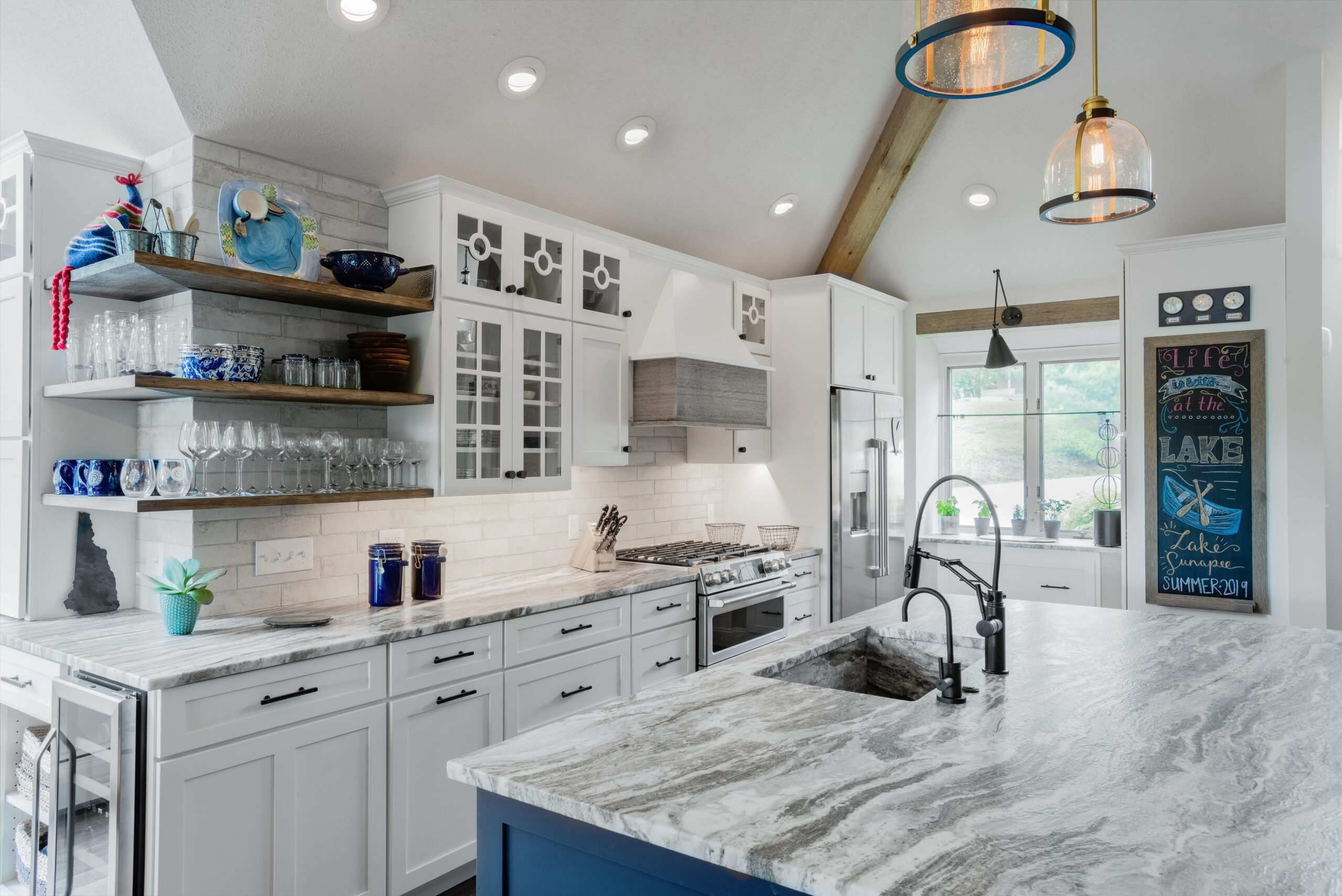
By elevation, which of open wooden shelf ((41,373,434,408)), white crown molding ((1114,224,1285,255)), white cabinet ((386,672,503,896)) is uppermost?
white crown molding ((1114,224,1285,255))

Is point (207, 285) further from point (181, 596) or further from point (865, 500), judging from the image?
point (865, 500)

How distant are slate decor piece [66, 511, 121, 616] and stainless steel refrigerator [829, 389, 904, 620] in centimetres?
350

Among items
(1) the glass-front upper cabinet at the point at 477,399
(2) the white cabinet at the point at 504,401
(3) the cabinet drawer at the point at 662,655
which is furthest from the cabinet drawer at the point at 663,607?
(1) the glass-front upper cabinet at the point at 477,399

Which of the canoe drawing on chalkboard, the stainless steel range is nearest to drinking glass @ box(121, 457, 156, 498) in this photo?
the stainless steel range

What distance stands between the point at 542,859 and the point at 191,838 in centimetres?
126

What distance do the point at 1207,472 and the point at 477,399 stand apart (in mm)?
3682

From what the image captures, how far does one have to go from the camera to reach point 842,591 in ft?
16.6

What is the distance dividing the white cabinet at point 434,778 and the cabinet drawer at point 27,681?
956mm

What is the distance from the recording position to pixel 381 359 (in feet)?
10.5

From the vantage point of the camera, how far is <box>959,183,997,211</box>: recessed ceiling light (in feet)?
16.4

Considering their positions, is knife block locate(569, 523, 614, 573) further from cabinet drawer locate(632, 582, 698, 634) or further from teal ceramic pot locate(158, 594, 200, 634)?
teal ceramic pot locate(158, 594, 200, 634)

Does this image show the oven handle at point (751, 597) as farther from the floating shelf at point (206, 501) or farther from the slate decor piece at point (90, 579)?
the slate decor piece at point (90, 579)

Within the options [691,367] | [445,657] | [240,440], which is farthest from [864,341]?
[240,440]

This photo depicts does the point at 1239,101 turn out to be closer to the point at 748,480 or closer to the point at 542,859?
the point at 748,480
